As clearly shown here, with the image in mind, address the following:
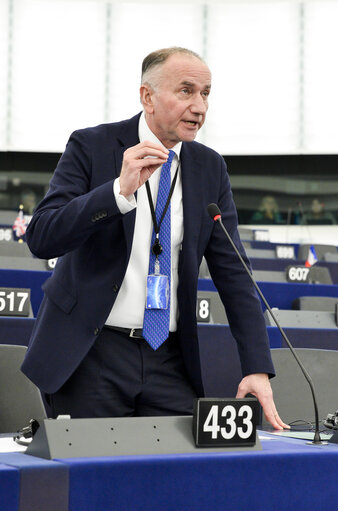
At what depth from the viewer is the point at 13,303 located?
353 cm

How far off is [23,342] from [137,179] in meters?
1.75

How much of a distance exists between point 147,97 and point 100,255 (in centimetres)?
39

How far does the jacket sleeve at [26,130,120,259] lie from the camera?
5.58ft

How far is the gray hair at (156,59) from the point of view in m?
1.96

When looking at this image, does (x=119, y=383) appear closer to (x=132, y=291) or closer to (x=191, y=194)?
(x=132, y=291)

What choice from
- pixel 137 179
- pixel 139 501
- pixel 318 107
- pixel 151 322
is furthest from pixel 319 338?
pixel 318 107

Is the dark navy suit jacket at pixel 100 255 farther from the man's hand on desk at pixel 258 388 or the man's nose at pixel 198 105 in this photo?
the man's nose at pixel 198 105

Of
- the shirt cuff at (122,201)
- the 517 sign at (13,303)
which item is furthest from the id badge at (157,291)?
the 517 sign at (13,303)

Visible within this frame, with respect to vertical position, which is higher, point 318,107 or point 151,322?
point 318,107

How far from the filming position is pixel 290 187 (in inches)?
543

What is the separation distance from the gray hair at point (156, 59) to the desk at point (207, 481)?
931 mm

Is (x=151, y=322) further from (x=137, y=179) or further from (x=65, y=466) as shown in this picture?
(x=65, y=466)

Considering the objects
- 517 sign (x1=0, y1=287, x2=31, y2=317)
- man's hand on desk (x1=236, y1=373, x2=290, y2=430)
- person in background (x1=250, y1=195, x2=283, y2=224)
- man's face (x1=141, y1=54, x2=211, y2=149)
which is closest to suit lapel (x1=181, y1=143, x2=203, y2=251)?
man's face (x1=141, y1=54, x2=211, y2=149)

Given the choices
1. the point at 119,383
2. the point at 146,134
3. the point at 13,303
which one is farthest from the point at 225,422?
the point at 13,303
